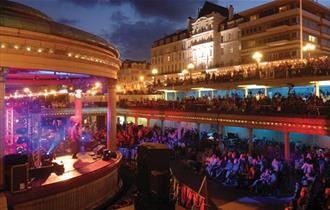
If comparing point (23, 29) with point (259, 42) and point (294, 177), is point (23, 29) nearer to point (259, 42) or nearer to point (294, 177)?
point (294, 177)

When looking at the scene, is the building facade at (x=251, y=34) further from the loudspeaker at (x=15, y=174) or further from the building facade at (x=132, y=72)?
the loudspeaker at (x=15, y=174)

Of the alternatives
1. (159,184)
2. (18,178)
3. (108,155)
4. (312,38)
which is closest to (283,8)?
(312,38)

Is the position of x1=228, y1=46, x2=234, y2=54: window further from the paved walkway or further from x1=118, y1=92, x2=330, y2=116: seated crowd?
the paved walkway

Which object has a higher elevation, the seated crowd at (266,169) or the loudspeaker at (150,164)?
the loudspeaker at (150,164)

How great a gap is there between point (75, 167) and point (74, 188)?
2.64 m

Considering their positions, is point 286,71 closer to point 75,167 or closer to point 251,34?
point 75,167

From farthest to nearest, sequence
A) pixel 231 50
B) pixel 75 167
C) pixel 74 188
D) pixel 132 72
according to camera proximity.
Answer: pixel 132 72, pixel 231 50, pixel 75 167, pixel 74 188

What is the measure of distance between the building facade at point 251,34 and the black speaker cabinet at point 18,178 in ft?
121

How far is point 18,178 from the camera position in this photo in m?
8.62

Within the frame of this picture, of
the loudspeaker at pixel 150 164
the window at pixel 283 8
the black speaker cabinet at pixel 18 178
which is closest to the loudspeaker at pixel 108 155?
the black speaker cabinet at pixel 18 178

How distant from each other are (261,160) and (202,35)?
4710 centimetres

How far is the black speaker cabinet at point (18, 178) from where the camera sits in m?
8.48

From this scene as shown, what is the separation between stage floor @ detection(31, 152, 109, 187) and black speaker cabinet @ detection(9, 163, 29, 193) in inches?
28.7

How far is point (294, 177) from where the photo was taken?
58.4 feet
